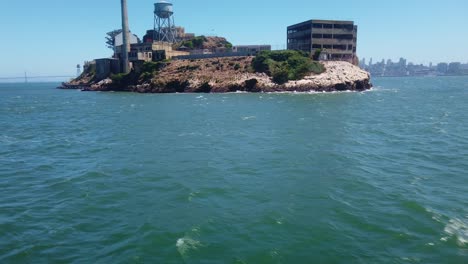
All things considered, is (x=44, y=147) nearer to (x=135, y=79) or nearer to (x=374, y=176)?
(x=374, y=176)

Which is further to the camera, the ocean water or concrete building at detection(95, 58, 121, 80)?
concrete building at detection(95, 58, 121, 80)

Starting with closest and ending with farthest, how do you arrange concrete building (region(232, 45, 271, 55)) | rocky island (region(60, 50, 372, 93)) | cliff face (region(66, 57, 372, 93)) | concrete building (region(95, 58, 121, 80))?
cliff face (region(66, 57, 372, 93)), rocky island (region(60, 50, 372, 93)), concrete building (region(95, 58, 121, 80)), concrete building (region(232, 45, 271, 55))

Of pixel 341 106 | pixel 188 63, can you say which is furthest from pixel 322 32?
pixel 341 106

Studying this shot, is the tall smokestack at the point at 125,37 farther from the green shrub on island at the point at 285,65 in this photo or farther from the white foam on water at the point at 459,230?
the white foam on water at the point at 459,230

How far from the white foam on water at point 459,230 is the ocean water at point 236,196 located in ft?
0.27

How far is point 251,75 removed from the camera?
106125mm

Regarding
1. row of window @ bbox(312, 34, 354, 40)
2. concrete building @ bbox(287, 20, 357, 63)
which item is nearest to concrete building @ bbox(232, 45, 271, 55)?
concrete building @ bbox(287, 20, 357, 63)

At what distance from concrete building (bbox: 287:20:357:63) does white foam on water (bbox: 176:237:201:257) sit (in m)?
111

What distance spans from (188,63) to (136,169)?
94694 millimetres

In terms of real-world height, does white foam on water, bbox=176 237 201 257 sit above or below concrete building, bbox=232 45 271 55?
below

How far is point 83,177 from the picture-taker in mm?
26016

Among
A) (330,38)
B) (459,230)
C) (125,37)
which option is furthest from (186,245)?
(125,37)

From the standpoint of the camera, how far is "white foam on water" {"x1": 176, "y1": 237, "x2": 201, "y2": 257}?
15.7 m

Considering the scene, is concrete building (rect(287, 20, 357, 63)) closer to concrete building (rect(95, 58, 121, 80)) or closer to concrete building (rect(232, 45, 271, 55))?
concrete building (rect(232, 45, 271, 55))
